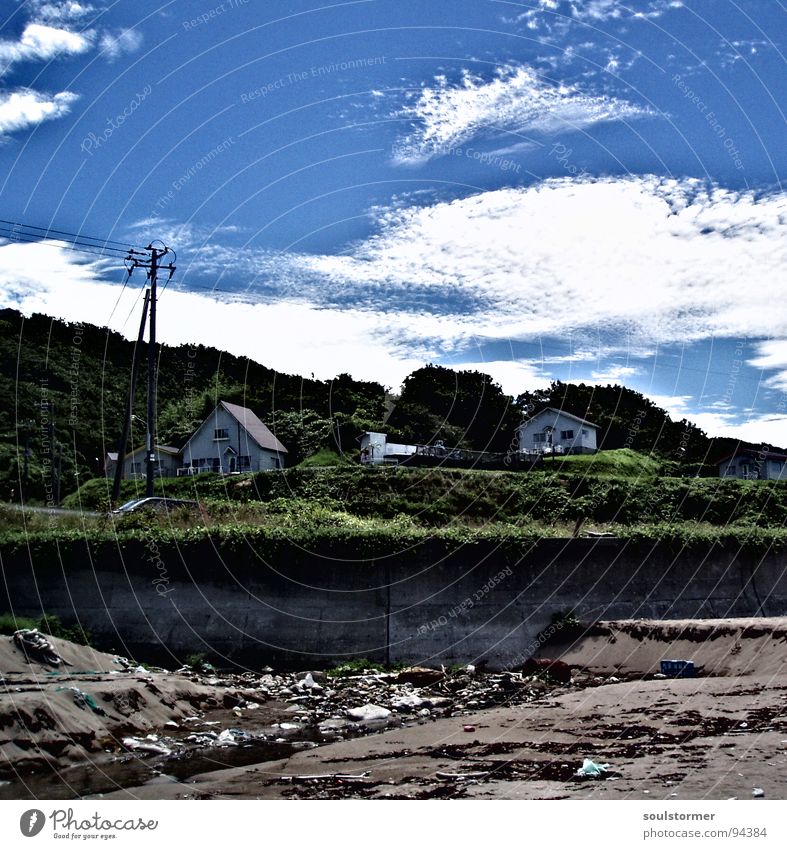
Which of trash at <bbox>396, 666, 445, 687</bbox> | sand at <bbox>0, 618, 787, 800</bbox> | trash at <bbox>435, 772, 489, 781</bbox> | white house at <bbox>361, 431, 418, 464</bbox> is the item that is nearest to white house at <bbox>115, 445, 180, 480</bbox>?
white house at <bbox>361, 431, 418, 464</bbox>

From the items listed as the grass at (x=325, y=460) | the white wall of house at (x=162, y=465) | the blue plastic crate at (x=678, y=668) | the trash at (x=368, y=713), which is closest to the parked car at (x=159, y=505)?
the grass at (x=325, y=460)

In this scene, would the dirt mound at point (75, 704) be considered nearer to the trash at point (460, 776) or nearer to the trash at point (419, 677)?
the trash at point (419, 677)

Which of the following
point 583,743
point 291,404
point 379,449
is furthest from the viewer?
point 379,449

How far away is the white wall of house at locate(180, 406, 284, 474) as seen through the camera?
26577 millimetres

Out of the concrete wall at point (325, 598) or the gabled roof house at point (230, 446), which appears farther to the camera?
the gabled roof house at point (230, 446)

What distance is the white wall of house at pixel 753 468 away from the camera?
33125 millimetres

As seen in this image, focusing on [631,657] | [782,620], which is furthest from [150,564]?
[782,620]

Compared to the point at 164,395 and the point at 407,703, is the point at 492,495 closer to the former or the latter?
the point at 164,395

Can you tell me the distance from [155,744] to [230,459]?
1739 cm

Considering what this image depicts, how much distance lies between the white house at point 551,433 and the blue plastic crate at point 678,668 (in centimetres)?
1535

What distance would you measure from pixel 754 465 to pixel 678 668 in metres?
22.4

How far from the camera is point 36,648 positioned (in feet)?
40.9

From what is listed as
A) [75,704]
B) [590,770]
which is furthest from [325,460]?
[590,770]

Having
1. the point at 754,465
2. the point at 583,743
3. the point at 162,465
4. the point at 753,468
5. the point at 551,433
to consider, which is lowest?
the point at 583,743
